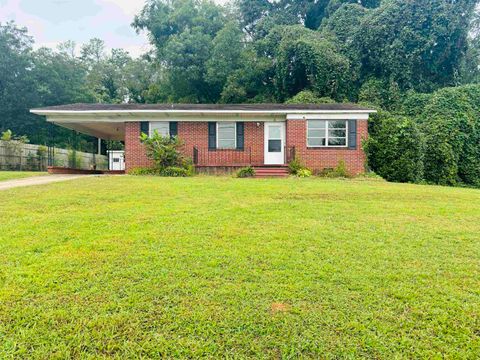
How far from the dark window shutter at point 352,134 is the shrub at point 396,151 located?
48cm

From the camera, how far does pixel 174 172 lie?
45.6 feet

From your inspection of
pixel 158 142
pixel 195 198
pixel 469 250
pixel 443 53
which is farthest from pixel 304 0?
pixel 469 250

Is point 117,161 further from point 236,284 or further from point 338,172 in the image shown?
point 236,284

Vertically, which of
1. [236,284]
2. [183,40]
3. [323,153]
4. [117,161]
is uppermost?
[183,40]

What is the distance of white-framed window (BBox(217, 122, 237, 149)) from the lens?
51.8 ft

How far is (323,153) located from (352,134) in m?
1.52

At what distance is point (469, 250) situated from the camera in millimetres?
4555

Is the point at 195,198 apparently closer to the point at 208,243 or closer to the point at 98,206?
the point at 98,206

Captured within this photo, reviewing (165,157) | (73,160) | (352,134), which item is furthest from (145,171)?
(352,134)

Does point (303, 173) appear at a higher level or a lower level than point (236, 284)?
higher

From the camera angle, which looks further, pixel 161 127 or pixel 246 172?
pixel 161 127

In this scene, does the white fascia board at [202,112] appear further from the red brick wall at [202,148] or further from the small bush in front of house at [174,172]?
the small bush in front of house at [174,172]

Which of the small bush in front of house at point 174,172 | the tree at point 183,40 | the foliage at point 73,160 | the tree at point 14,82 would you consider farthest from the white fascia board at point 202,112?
the tree at point 14,82

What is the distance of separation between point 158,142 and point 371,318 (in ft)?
41.2
